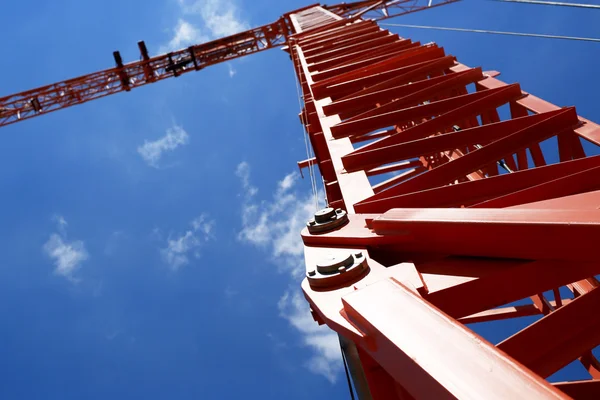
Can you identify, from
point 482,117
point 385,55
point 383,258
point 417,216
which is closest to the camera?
point 417,216

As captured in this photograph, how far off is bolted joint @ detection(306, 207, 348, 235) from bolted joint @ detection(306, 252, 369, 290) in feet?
2.67

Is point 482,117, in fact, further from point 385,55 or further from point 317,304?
point 317,304

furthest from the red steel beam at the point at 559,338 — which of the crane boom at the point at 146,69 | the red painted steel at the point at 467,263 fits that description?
the crane boom at the point at 146,69

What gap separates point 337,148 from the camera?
19.9ft

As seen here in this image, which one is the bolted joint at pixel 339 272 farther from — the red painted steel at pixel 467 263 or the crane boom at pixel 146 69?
the crane boom at pixel 146 69

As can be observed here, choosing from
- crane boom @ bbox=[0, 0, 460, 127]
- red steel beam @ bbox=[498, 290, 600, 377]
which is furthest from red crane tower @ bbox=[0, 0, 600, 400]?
crane boom @ bbox=[0, 0, 460, 127]

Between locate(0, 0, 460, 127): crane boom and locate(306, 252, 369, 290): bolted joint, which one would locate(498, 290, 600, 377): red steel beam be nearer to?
locate(306, 252, 369, 290): bolted joint

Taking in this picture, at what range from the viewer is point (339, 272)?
2531 mm

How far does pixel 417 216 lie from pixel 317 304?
799mm

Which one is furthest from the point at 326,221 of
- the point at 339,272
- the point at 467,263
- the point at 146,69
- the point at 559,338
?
the point at 146,69

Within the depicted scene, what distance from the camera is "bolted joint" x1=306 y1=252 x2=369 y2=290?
2521mm

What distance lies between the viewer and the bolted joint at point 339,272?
2521 mm

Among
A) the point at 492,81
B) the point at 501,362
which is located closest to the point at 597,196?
the point at 501,362

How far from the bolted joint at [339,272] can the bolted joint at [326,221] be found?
81 centimetres
